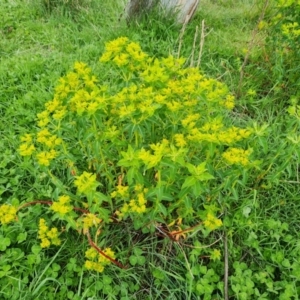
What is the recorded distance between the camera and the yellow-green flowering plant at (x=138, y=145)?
173 centimetres

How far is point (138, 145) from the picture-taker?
1946 mm

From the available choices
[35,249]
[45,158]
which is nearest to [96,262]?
[35,249]

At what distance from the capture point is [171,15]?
3.64 metres

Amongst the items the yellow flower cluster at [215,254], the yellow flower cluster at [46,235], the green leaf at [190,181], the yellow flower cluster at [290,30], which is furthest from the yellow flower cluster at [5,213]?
the yellow flower cluster at [290,30]

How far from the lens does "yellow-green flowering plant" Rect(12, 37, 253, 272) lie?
173cm

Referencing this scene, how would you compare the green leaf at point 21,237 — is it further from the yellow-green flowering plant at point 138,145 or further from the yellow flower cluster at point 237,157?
the yellow flower cluster at point 237,157

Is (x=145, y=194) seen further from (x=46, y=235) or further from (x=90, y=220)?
(x=46, y=235)

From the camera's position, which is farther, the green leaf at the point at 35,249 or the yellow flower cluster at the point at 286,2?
the yellow flower cluster at the point at 286,2

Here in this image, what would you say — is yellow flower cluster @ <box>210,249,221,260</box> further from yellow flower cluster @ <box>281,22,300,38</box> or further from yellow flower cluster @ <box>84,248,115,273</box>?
yellow flower cluster @ <box>281,22,300,38</box>

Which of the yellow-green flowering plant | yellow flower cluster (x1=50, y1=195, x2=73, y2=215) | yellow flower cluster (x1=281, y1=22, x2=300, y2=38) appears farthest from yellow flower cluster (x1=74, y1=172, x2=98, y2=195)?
yellow flower cluster (x1=281, y1=22, x2=300, y2=38)

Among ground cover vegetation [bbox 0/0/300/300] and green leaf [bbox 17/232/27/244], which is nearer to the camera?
ground cover vegetation [bbox 0/0/300/300]

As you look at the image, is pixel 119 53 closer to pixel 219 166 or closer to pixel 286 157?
pixel 219 166

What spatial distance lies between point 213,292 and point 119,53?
127cm

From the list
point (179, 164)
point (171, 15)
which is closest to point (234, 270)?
point (179, 164)
